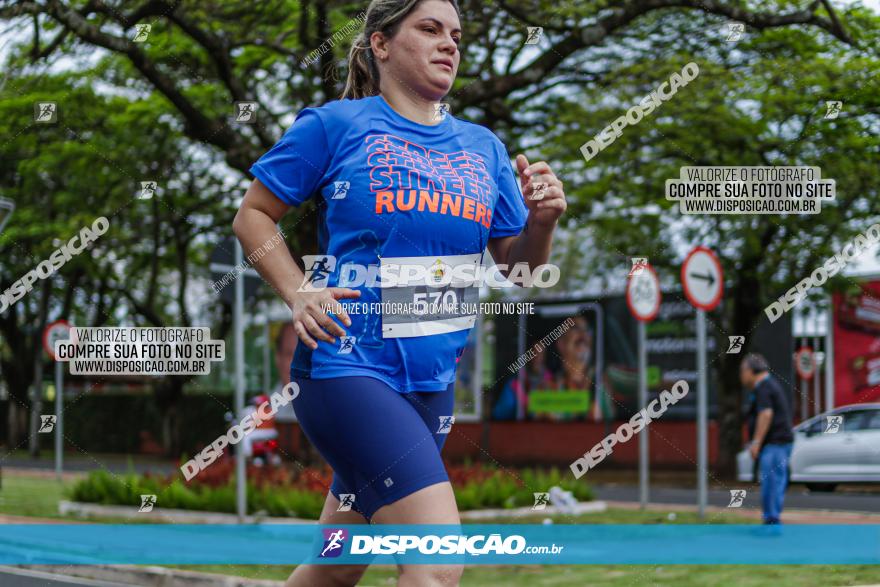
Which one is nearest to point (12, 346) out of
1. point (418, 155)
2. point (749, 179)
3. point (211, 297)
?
point (211, 297)

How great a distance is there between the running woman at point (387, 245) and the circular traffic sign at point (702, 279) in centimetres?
760

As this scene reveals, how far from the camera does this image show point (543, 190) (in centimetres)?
279

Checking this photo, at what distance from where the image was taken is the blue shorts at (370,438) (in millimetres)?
2439

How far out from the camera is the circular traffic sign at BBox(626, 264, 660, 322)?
11.6 m

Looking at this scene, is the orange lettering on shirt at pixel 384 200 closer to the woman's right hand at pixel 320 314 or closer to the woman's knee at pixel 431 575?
the woman's right hand at pixel 320 314

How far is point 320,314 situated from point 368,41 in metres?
0.87

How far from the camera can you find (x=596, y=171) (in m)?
14.2

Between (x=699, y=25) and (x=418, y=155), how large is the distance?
10.2 metres

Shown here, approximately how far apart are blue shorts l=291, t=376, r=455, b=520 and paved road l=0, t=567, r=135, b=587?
490 cm

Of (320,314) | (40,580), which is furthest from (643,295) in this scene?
(320,314)

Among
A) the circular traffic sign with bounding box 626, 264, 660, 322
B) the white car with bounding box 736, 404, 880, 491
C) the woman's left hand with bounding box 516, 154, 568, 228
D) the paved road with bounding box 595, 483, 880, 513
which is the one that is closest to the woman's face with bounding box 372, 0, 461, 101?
the woman's left hand with bounding box 516, 154, 568, 228

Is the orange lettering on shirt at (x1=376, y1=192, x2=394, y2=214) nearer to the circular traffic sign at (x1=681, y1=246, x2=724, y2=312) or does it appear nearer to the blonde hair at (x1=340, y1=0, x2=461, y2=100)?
the blonde hair at (x1=340, y1=0, x2=461, y2=100)

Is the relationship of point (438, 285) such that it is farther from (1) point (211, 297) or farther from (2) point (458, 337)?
(1) point (211, 297)

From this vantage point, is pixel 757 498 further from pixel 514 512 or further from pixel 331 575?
pixel 331 575
